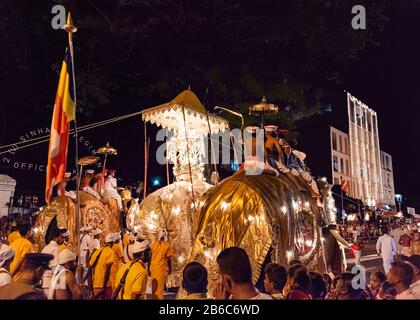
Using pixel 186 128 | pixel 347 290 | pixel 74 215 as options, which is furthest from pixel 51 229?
pixel 347 290

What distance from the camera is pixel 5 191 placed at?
640 inches

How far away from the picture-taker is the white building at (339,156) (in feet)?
134

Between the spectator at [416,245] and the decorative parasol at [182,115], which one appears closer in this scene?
the spectator at [416,245]

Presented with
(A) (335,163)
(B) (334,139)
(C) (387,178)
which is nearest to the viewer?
(A) (335,163)

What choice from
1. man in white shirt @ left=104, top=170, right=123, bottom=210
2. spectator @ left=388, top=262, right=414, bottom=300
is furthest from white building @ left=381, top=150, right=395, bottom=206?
spectator @ left=388, top=262, right=414, bottom=300

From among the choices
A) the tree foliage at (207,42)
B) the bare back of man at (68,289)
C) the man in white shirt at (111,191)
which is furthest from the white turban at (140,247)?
the tree foliage at (207,42)

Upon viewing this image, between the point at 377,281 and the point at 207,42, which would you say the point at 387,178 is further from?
the point at 377,281

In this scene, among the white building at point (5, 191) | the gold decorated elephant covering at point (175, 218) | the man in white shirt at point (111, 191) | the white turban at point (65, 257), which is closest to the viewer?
the white turban at point (65, 257)

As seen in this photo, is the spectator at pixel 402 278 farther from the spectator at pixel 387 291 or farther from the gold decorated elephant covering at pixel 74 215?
the gold decorated elephant covering at pixel 74 215

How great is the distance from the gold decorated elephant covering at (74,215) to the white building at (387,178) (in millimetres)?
44799

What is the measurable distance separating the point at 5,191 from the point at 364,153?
40.8 m
